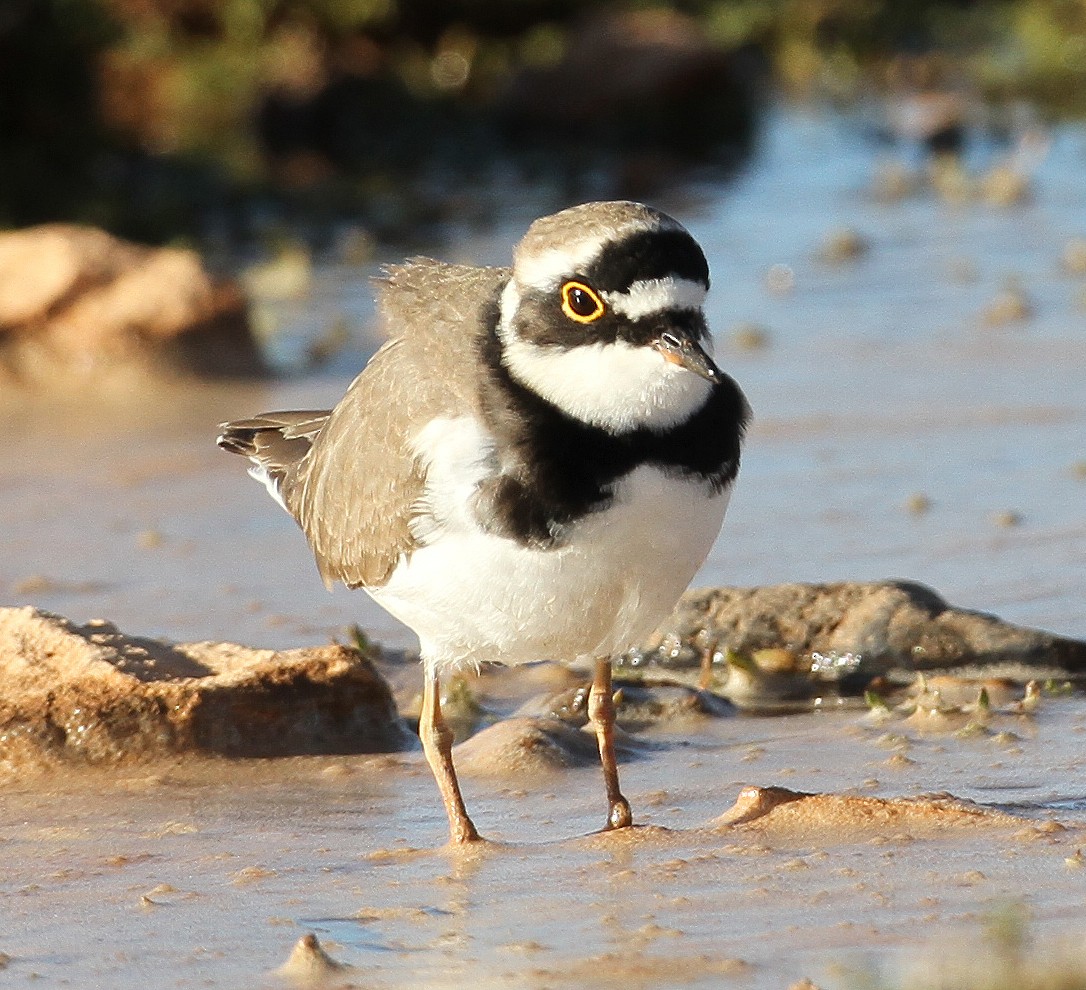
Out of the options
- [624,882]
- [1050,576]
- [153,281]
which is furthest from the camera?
[153,281]

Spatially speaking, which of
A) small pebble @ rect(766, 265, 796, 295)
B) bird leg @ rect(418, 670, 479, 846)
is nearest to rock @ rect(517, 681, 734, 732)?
bird leg @ rect(418, 670, 479, 846)

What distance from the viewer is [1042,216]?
14.3 meters

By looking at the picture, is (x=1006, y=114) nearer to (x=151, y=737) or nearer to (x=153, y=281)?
(x=153, y=281)

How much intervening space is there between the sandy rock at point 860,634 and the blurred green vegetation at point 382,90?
8.94 metres

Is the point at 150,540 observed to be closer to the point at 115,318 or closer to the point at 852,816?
the point at 115,318

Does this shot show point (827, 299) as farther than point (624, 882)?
Yes

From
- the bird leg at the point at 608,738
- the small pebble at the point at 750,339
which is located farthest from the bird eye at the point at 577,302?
the small pebble at the point at 750,339

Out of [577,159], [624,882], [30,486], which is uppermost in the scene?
[577,159]

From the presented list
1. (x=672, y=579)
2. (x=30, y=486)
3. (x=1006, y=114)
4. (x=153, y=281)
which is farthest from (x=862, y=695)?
(x=1006, y=114)

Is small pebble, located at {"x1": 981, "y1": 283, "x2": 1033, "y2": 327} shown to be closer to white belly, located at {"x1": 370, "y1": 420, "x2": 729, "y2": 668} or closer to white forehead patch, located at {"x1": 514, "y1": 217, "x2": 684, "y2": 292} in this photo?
white belly, located at {"x1": 370, "y1": 420, "x2": 729, "y2": 668}

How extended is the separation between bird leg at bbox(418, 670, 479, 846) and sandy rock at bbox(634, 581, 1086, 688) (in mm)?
1246

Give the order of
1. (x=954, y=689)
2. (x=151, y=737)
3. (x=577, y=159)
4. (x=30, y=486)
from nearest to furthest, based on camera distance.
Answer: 1. (x=151, y=737)
2. (x=954, y=689)
3. (x=30, y=486)
4. (x=577, y=159)

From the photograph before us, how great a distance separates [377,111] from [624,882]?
14772 millimetres

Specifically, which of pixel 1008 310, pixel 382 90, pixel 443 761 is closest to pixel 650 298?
pixel 443 761
